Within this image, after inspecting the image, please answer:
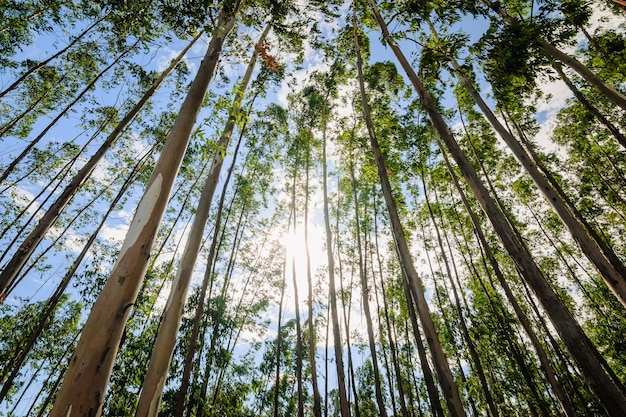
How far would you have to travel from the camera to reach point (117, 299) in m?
1.20

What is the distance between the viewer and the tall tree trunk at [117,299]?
38.4 inches

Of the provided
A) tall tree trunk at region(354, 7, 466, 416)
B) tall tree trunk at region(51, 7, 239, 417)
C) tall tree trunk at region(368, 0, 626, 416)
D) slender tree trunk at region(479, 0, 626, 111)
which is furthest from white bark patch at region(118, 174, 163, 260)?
slender tree trunk at region(479, 0, 626, 111)

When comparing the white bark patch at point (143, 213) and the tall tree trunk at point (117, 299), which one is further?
the white bark patch at point (143, 213)

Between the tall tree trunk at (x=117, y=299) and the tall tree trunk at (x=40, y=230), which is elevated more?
the tall tree trunk at (x=40, y=230)

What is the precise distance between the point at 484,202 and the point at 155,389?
3530 mm

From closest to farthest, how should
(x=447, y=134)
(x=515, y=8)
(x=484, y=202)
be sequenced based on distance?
(x=484, y=202) → (x=447, y=134) → (x=515, y=8)

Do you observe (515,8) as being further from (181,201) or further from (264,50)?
(181,201)

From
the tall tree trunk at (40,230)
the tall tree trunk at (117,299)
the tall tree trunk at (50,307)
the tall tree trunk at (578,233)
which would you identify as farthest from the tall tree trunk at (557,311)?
the tall tree trunk at (50,307)

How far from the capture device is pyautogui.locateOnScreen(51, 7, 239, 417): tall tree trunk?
975 mm

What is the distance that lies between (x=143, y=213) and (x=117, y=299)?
48 centimetres

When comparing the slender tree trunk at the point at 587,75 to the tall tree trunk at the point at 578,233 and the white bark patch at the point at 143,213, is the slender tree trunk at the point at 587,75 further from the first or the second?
the white bark patch at the point at 143,213

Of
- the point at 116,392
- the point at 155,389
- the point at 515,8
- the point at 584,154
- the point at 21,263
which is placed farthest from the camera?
the point at 584,154

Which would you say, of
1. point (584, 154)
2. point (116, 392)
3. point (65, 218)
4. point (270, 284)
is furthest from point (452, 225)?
point (65, 218)

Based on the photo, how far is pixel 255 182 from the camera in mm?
11797
